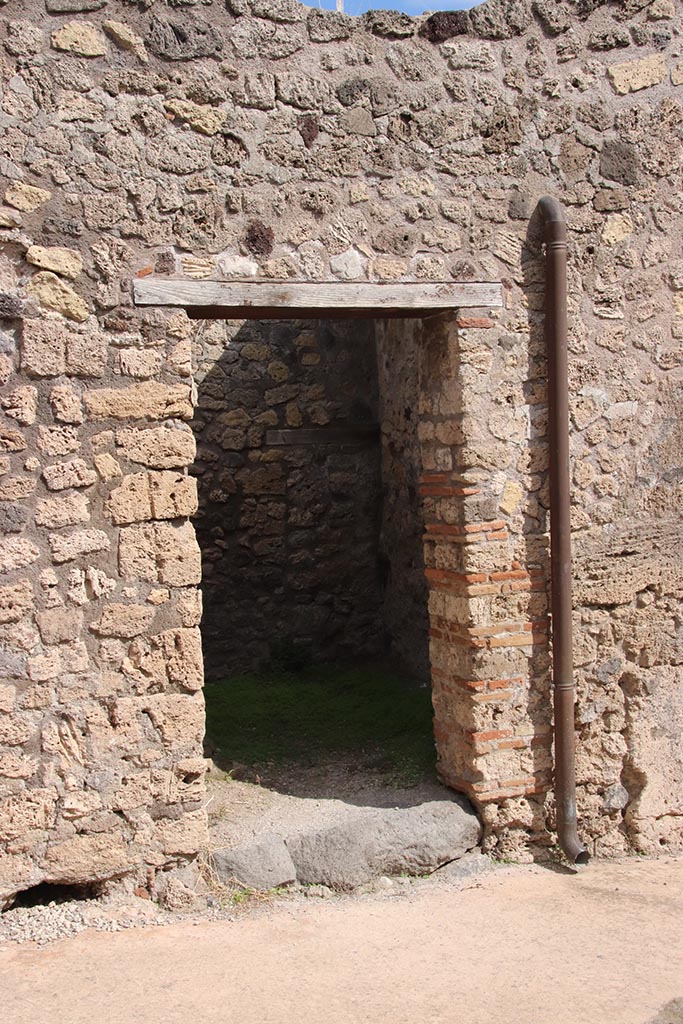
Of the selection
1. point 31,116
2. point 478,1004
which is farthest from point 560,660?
point 31,116

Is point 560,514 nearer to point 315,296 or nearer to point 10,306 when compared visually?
point 315,296

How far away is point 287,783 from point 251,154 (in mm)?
3206

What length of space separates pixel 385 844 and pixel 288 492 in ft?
11.8

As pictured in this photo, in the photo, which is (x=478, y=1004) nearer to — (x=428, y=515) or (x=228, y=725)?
(x=428, y=515)

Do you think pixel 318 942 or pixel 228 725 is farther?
pixel 228 725

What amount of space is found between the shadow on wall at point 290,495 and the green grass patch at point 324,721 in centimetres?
32

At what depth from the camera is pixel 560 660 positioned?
4.66m

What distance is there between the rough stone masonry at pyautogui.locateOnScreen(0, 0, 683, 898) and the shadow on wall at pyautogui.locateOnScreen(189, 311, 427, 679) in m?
2.75

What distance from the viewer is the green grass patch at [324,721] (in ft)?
18.7

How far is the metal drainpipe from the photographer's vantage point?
464 centimetres

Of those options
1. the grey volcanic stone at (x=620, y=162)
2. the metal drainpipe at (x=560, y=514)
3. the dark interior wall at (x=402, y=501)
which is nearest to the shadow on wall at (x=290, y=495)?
the dark interior wall at (x=402, y=501)

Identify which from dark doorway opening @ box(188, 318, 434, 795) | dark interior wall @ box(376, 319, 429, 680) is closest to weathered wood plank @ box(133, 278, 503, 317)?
dark interior wall @ box(376, 319, 429, 680)

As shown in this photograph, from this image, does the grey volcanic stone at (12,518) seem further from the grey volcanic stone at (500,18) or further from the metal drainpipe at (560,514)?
the grey volcanic stone at (500,18)

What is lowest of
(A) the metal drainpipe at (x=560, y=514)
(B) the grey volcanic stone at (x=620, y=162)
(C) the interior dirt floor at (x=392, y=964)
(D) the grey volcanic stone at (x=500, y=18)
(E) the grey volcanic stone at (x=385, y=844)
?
(C) the interior dirt floor at (x=392, y=964)
